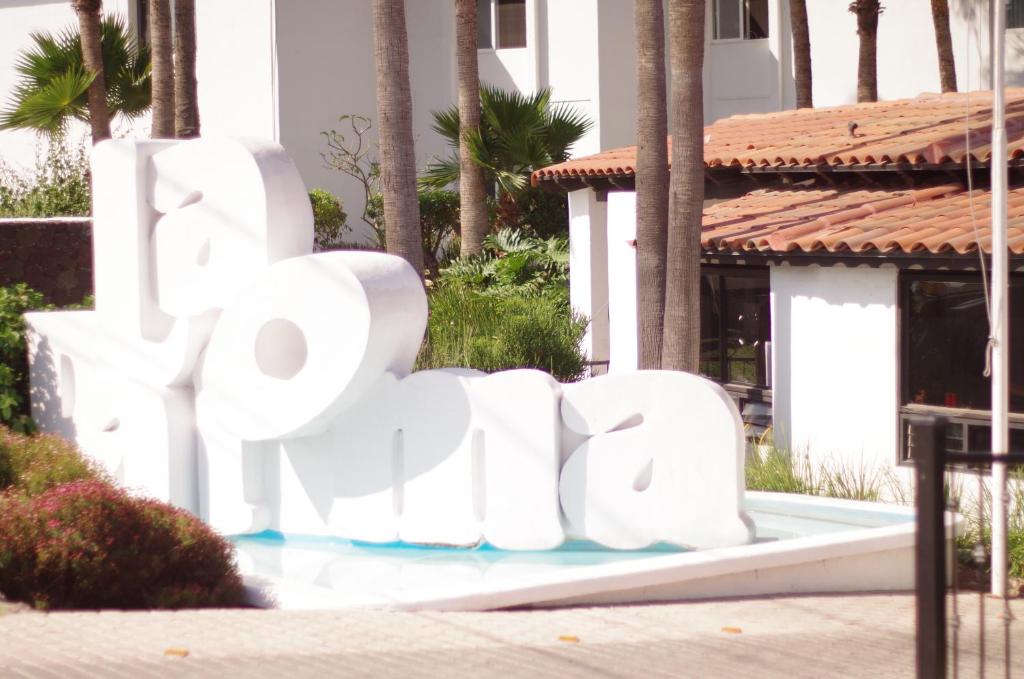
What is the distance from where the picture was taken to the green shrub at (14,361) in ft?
43.0

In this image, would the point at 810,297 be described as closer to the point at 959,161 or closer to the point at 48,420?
the point at 959,161

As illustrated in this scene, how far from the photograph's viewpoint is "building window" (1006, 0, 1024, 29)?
93.4 feet

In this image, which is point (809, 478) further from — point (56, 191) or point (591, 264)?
point (56, 191)

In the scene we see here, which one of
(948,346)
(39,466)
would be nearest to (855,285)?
(948,346)

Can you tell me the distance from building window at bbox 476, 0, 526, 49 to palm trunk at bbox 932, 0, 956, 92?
9.06m

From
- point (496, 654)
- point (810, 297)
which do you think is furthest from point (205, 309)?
point (810, 297)

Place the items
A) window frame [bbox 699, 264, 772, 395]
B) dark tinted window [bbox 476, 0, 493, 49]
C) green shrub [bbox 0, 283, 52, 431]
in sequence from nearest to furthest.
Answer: green shrub [bbox 0, 283, 52, 431] < window frame [bbox 699, 264, 772, 395] < dark tinted window [bbox 476, 0, 493, 49]

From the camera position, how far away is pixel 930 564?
445 cm

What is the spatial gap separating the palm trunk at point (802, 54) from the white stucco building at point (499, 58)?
2591mm

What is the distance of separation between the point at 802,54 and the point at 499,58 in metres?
6.90

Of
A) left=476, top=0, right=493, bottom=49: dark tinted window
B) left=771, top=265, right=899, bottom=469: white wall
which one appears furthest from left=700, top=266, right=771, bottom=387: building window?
left=476, top=0, right=493, bottom=49: dark tinted window

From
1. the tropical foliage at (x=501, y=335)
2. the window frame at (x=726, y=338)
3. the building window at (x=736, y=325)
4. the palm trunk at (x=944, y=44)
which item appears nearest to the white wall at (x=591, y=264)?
the tropical foliage at (x=501, y=335)

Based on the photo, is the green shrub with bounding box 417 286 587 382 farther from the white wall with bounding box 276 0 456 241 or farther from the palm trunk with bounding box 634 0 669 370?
the white wall with bounding box 276 0 456 241

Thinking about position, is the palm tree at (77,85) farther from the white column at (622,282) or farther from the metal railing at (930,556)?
the metal railing at (930,556)
